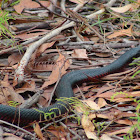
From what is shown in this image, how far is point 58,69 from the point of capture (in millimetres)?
4199

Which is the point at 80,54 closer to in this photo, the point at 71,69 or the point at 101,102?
the point at 71,69

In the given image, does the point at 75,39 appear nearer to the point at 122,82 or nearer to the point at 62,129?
the point at 122,82

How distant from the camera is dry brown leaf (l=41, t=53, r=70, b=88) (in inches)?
158

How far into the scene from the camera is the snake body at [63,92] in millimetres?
3121

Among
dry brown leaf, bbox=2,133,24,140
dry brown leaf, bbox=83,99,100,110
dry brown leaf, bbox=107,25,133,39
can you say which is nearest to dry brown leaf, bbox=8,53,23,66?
dry brown leaf, bbox=83,99,100,110

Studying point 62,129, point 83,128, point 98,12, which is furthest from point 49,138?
point 98,12

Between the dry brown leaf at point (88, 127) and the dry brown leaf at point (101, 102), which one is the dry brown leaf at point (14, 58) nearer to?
the dry brown leaf at point (101, 102)

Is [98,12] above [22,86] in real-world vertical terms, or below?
above

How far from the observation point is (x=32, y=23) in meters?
5.24

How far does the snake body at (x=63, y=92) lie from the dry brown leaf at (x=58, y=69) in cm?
10

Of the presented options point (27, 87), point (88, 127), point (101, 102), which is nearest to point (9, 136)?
point (88, 127)

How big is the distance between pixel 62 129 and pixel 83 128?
0.80 ft

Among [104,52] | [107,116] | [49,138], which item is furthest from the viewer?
[104,52]

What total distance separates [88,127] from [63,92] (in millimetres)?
1000
